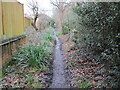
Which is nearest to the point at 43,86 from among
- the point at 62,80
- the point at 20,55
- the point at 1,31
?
the point at 62,80

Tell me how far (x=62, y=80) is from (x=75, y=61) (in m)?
1.66

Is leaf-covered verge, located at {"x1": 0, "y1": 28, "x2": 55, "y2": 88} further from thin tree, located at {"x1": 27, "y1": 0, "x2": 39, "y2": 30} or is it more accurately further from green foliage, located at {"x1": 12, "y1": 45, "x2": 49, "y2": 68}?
thin tree, located at {"x1": 27, "y1": 0, "x2": 39, "y2": 30}

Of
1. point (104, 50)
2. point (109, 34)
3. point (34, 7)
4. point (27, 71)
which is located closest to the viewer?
point (109, 34)

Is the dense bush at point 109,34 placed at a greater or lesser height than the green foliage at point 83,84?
greater

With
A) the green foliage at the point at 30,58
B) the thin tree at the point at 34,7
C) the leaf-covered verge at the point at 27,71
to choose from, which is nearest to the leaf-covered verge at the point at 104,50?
the leaf-covered verge at the point at 27,71

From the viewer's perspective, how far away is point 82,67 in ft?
16.8

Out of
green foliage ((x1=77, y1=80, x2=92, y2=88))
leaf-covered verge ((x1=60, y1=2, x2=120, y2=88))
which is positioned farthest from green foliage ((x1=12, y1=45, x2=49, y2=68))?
green foliage ((x1=77, y1=80, x2=92, y2=88))

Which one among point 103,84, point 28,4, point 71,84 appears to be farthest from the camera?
point 28,4

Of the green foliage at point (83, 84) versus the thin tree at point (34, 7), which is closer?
the green foliage at point (83, 84)

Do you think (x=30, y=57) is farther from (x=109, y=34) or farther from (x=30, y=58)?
(x=109, y=34)

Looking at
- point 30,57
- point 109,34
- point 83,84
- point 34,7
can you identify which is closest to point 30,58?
point 30,57

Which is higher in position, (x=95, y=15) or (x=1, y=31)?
(x=95, y=15)

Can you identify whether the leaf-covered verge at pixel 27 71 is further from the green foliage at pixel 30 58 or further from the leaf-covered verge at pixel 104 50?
the leaf-covered verge at pixel 104 50

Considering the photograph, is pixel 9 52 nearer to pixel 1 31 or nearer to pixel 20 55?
pixel 20 55
